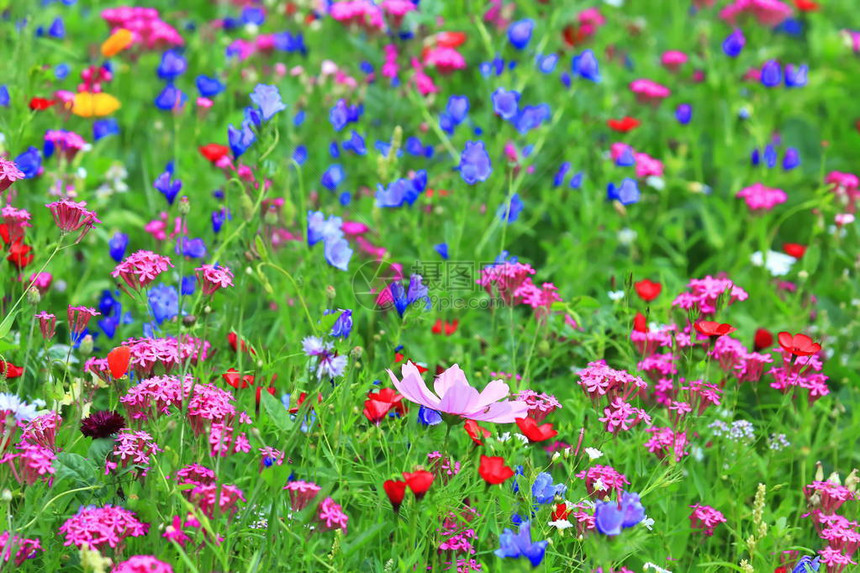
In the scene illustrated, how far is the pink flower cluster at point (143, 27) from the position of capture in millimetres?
3744

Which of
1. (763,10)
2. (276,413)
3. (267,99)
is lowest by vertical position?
(276,413)

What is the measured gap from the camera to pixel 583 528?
6.29ft

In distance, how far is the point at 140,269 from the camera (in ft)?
6.79

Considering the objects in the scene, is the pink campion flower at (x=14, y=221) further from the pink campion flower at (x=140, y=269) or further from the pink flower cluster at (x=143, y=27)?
the pink flower cluster at (x=143, y=27)

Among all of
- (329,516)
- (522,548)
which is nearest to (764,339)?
(522,548)

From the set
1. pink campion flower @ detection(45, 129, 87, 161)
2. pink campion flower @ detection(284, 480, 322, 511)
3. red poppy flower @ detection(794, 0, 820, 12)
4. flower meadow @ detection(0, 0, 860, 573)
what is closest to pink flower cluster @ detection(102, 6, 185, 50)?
flower meadow @ detection(0, 0, 860, 573)

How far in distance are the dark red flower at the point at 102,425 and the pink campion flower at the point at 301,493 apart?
0.34 meters

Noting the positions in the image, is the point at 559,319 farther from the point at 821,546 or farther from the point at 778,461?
the point at 821,546

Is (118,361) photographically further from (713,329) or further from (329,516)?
(713,329)

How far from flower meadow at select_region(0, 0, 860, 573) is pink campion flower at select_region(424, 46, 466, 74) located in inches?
1.0

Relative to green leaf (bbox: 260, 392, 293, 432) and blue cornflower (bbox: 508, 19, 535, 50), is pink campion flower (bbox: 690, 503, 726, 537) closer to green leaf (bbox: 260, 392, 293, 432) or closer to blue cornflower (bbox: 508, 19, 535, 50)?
Answer: green leaf (bbox: 260, 392, 293, 432)

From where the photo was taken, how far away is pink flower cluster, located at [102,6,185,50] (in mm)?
3744

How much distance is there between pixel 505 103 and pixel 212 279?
1.35 metres

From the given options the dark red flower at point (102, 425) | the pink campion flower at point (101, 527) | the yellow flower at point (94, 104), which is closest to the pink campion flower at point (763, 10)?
the yellow flower at point (94, 104)
